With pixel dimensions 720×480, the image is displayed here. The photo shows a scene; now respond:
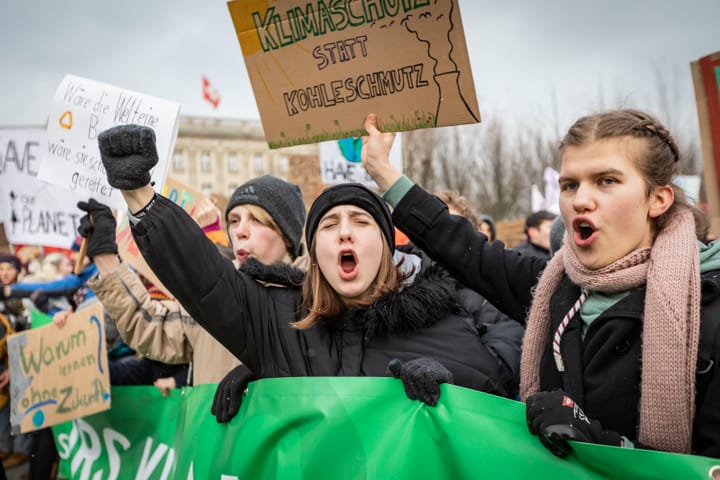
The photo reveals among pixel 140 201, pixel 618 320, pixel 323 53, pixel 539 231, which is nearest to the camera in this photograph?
pixel 618 320

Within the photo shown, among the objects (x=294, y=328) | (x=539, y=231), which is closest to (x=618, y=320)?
(x=294, y=328)

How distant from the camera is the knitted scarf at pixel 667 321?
1.72m

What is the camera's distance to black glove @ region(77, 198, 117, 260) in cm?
351

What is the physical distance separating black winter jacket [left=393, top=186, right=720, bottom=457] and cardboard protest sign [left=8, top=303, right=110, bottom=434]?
87.3 inches

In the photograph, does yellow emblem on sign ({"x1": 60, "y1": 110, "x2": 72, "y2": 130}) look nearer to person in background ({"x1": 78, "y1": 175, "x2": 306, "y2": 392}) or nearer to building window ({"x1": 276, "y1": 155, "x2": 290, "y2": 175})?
person in background ({"x1": 78, "y1": 175, "x2": 306, "y2": 392})

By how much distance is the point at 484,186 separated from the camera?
31719 mm

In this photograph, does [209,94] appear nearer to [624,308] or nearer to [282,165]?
[282,165]

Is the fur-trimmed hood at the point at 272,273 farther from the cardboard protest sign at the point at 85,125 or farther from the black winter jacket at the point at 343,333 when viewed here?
the cardboard protest sign at the point at 85,125

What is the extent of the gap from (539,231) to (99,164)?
4.54 metres

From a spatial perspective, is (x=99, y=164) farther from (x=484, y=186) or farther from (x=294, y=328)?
(x=484, y=186)

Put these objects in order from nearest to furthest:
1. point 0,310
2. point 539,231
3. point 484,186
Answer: point 0,310
point 539,231
point 484,186

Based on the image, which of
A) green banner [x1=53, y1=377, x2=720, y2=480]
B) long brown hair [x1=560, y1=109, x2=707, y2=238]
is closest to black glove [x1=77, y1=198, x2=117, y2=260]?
green banner [x1=53, y1=377, x2=720, y2=480]

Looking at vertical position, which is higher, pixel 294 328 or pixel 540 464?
pixel 294 328

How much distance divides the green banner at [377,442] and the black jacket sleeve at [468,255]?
50 centimetres
